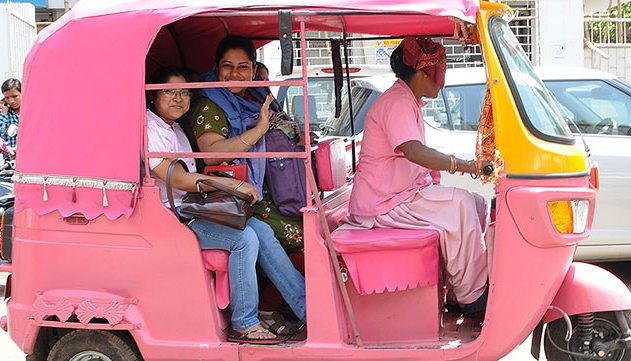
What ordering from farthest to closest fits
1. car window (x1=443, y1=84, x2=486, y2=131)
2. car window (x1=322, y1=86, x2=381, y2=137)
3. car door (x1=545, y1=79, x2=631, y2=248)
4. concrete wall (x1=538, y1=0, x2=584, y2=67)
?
concrete wall (x1=538, y1=0, x2=584, y2=67), car window (x1=443, y1=84, x2=486, y2=131), car door (x1=545, y1=79, x2=631, y2=248), car window (x1=322, y1=86, x2=381, y2=137)

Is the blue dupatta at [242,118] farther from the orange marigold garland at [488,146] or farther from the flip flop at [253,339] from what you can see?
the orange marigold garland at [488,146]

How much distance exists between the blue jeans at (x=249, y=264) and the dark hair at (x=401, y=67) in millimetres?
1055

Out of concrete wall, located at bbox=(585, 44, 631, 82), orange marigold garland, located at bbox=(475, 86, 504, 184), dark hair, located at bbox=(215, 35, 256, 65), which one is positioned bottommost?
orange marigold garland, located at bbox=(475, 86, 504, 184)

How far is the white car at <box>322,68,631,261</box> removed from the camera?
6.72m

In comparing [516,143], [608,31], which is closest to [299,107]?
[516,143]

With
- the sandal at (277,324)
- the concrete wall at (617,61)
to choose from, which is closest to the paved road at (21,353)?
the sandal at (277,324)

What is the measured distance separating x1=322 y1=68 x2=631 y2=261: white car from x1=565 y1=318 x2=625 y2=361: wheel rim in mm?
2788

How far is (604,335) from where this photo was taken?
393 centimetres

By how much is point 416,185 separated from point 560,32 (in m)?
11.0

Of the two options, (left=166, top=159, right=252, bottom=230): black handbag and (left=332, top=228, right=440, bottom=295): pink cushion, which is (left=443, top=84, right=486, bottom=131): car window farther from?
(left=166, top=159, right=252, bottom=230): black handbag

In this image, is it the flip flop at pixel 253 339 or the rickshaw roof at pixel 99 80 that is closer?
the rickshaw roof at pixel 99 80

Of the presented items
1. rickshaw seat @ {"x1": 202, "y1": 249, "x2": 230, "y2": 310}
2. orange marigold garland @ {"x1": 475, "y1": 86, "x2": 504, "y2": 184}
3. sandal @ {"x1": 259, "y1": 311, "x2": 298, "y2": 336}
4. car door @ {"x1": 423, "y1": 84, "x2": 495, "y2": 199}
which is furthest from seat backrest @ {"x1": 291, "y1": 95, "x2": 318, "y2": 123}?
orange marigold garland @ {"x1": 475, "y1": 86, "x2": 504, "y2": 184}

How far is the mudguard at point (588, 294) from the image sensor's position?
3.80 metres

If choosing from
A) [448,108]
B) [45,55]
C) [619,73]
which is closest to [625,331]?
[45,55]
